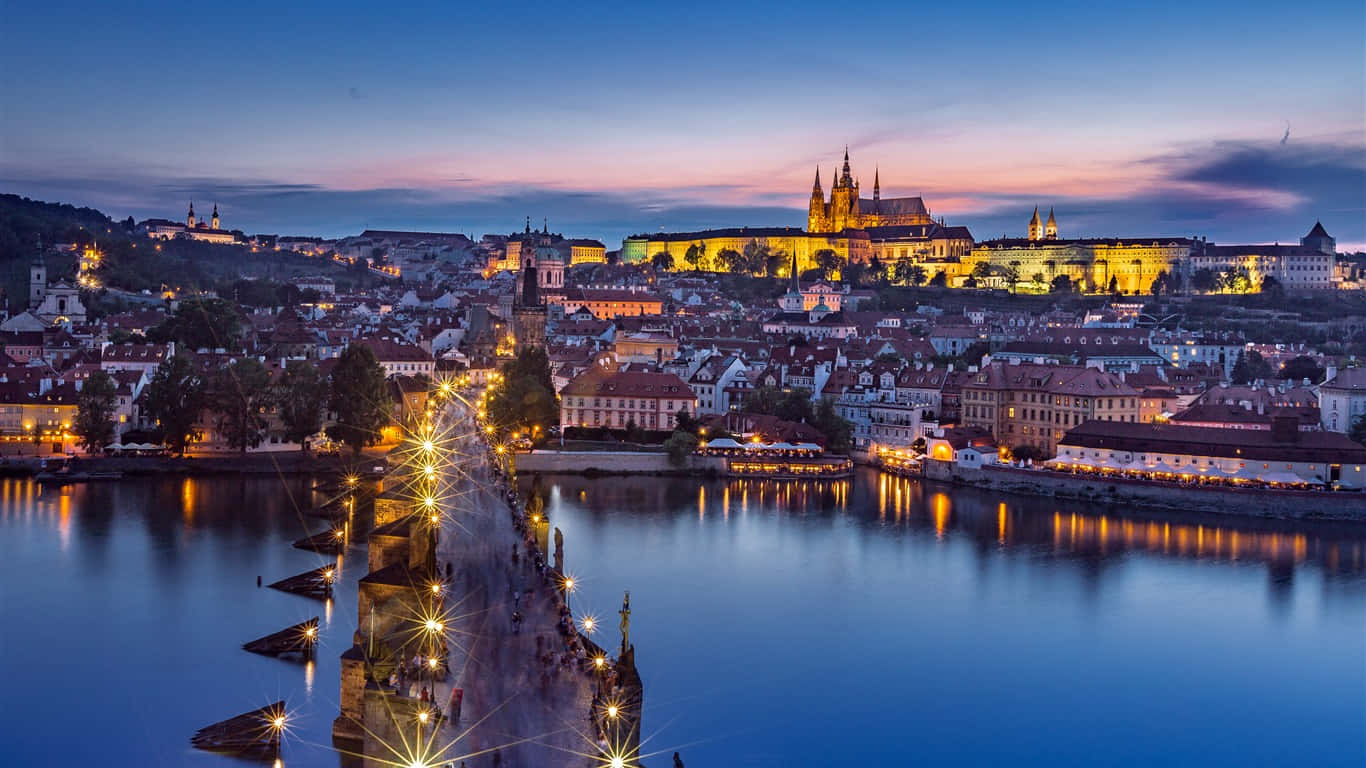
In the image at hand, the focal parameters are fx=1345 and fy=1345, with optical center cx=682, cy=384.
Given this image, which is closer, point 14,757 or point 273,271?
point 14,757

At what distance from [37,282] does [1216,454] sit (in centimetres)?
3933

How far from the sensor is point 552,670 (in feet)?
29.6

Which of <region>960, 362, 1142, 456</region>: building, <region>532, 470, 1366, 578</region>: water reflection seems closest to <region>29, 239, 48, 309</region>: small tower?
<region>532, 470, 1366, 578</region>: water reflection

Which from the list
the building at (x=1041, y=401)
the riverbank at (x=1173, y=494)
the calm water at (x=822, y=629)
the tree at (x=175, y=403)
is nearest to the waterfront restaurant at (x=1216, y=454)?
the riverbank at (x=1173, y=494)

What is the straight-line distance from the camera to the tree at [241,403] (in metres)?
24.8

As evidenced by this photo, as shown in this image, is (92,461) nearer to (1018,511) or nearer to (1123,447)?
(1018,511)

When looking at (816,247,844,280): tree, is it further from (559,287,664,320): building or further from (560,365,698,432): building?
(560,365,698,432): building

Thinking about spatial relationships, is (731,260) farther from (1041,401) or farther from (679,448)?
(679,448)

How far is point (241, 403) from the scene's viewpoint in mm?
24875

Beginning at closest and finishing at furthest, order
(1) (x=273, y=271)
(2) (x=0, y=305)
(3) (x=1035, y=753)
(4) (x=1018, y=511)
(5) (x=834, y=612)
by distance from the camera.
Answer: (3) (x=1035, y=753), (5) (x=834, y=612), (4) (x=1018, y=511), (2) (x=0, y=305), (1) (x=273, y=271)

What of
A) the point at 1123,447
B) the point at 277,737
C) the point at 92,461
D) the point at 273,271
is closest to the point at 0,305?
the point at 92,461

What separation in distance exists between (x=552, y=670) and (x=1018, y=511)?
14.4 m

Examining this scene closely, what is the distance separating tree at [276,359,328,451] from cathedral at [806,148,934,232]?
174 ft

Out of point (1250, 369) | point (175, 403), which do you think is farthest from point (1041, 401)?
point (175, 403)
